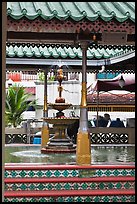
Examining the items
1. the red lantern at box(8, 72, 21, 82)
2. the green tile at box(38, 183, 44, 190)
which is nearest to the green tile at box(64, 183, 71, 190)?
the green tile at box(38, 183, 44, 190)

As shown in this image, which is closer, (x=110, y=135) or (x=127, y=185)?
(x=127, y=185)

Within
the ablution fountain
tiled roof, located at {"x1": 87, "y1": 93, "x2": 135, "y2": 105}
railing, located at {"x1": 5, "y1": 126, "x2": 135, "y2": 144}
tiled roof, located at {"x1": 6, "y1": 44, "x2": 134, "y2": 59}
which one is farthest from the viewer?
Result: tiled roof, located at {"x1": 87, "y1": 93, "x2": 135, "y2": 105}

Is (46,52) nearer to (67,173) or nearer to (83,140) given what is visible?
(83,140)

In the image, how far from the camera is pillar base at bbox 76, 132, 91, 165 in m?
7.98

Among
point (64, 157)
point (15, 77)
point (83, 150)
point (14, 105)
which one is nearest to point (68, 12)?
point (83, 150)

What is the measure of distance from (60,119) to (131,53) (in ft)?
7.99

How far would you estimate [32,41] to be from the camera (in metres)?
9.51

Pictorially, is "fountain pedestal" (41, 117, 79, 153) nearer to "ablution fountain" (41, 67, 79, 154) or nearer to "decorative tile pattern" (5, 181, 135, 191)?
"ablution fountain" (41, 67, 79, 154)

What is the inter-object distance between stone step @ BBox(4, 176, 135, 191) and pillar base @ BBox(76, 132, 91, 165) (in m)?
0.70

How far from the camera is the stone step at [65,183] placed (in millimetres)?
7133

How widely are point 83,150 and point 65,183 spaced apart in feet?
3.51

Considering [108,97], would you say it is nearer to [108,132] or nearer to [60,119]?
[108,132]

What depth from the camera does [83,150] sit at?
26.8ft

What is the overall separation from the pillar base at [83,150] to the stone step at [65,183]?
0.70 metres
